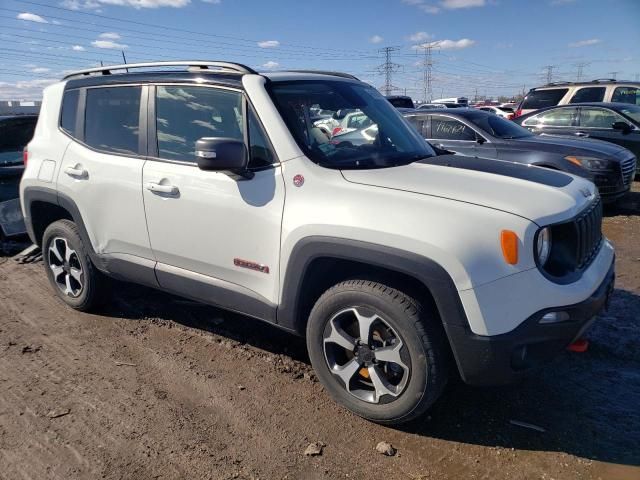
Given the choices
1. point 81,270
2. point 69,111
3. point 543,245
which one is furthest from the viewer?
point 81,270

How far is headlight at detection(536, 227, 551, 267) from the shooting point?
2.42 meters

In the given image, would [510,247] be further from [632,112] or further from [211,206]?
[632,112]

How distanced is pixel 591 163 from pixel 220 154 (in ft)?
21.5

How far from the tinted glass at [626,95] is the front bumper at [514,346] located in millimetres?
11753

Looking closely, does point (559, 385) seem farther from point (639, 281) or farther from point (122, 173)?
point (122, 173)

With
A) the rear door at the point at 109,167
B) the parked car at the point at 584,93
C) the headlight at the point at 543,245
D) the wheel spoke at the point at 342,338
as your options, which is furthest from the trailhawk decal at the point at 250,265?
the parked car at the point at 584,93

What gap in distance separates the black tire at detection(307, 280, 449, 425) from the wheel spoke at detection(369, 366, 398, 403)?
3 centimetres

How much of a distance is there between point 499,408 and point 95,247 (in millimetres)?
3113

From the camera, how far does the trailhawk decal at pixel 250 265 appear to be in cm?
299

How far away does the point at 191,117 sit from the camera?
3.35 meters

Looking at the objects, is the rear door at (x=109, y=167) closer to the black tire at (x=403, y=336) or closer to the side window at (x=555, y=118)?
the black tire at (x=403, y=336)

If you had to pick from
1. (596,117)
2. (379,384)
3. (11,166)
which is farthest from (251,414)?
(596,117)

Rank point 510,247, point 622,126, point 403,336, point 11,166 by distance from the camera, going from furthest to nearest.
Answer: point 622,126
point 11,166
point 403,336
point 510,247

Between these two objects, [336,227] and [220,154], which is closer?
[336,227]
